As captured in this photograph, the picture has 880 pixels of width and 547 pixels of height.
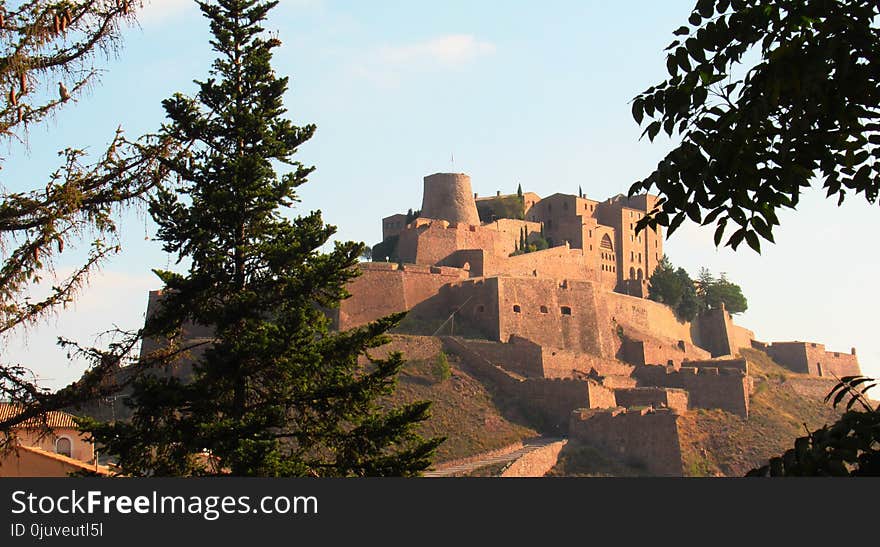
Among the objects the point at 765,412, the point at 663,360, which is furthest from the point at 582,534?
the point at 663,360

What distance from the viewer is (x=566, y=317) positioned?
51.7m

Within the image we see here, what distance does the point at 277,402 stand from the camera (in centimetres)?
1630

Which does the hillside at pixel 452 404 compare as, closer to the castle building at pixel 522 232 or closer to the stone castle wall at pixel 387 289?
the stone castle wall at pixel 387 289

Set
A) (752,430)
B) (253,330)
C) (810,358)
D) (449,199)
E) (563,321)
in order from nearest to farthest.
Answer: (253,330)
(752,430)
(563,321)
(449,199)
(810,358)

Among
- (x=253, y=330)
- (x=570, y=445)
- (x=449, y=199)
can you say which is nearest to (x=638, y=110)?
(x=253, y=330)

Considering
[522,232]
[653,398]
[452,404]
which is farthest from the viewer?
[522,232]

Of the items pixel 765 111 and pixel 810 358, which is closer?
pixel 765 111

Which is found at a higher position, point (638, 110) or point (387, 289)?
point (387, 289)

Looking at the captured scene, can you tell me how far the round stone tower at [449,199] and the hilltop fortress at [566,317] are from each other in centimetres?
7

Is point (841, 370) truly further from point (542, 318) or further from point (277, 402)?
point (277, 402)

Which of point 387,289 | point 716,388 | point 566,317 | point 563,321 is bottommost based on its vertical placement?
point 716,388

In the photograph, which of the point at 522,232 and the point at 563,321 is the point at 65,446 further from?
the point at 522,232

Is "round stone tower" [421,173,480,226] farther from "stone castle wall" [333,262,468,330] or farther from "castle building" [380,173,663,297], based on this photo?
"stone castle wall" [333,262,468,330]

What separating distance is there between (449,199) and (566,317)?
10.8 metres
